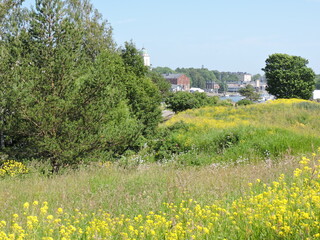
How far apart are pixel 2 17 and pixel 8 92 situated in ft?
32.0

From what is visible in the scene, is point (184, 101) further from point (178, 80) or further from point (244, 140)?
point (178, 80)

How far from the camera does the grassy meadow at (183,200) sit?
366 centimetres

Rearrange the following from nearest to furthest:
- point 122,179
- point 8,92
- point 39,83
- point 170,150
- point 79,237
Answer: point 79,237 < point 122,179 < point 8,92 < point 39,83 < point 170,150

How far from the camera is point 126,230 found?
4164 millimetres

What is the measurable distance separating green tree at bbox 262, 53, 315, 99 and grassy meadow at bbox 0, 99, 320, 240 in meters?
46.5

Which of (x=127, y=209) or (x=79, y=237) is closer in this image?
(x=79, y=237)

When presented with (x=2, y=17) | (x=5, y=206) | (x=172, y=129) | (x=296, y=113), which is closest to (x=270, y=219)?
(x=5, y=206)

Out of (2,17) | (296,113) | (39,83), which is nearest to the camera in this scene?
(39,83)

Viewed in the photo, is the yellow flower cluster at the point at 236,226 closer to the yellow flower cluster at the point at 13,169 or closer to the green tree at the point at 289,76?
the yellow flower cluster at the point at 13,169

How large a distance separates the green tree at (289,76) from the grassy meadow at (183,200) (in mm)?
46475

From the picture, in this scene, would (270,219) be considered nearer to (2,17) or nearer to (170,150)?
(170,150)

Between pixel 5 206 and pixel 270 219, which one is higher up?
pixel 270 219

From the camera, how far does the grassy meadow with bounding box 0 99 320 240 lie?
3658mm

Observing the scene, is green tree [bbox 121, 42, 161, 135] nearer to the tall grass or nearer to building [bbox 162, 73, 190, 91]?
the tall grass
